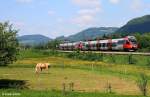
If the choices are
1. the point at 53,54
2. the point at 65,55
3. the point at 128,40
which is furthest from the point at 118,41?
the point at 53,54

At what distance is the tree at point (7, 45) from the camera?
156 ft

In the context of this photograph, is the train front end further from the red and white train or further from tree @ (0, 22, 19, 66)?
tree @ (0, 22, 19, 66)

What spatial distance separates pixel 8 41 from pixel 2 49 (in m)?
1.31

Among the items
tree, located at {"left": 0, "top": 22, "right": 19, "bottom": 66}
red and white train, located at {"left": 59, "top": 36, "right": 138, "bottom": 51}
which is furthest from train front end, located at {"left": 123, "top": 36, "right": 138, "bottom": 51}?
tree, located at {"left": 0, "top": 22, "right": 19, "bottom": 66}

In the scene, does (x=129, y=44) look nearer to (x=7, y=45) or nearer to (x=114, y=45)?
(x=114, y=45)

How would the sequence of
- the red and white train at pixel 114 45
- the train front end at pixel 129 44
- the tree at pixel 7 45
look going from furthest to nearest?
the red and white train at pixel 114 45 < the train front end at pixel 129 44 < the tree at pixel 7 45

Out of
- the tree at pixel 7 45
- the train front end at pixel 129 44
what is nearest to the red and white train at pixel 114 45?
the train front end at pixel 129 44

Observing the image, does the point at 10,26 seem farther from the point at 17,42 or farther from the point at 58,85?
the point at 58,85

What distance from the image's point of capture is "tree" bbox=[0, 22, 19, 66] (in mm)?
47656

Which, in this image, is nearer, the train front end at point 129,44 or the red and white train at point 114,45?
the train front end at point 129,44

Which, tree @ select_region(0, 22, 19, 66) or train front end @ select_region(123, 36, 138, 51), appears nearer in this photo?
tree @ select_region(0, 22, 19, 66)

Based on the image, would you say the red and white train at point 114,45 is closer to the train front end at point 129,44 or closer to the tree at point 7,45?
the train front end at point 129,44

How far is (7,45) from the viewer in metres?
47.9

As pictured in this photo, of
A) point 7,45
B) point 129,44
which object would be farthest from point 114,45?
point 7,45
